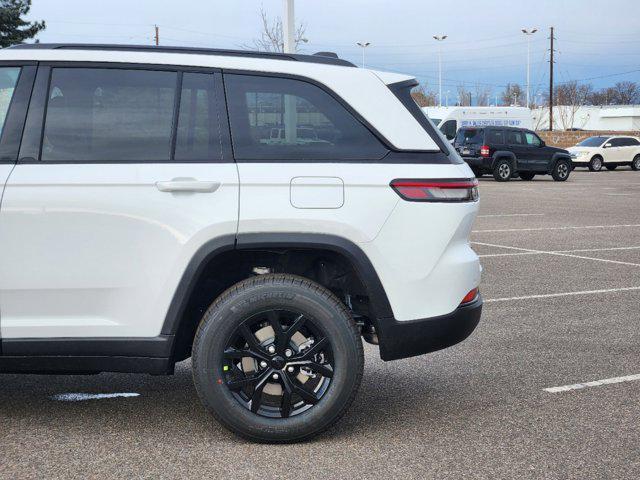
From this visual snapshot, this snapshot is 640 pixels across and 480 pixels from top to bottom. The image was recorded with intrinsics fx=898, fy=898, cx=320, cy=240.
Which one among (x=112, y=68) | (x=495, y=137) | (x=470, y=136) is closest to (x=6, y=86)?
(x=112, y=68)

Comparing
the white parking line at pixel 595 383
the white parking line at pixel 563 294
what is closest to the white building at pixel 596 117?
the white parking line at pixel 563 294

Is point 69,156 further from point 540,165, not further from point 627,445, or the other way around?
point 540,165

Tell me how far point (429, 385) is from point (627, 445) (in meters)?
1.36

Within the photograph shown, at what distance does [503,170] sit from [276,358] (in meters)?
26.8

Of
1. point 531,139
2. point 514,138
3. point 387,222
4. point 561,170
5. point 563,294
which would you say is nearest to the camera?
point 387,222

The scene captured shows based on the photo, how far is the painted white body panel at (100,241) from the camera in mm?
4035

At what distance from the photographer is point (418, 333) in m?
4.22

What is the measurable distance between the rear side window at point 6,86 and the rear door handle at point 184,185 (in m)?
0.83

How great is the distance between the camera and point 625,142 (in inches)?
1547

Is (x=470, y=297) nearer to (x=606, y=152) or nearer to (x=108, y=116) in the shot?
(x=108, y=116)

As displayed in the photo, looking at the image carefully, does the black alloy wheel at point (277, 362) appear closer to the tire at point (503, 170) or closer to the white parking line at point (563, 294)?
the white parking line at point (563, 294)

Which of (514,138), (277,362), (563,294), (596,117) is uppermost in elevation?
(596,117)

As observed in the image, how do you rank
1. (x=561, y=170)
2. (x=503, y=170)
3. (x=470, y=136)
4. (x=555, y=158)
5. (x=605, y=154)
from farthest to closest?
(x=605, y=154), (x=561, y=170), (x=555, y=158), (x=503, y=170), (x=470, y=136)

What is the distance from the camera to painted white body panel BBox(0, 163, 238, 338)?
4.04m
